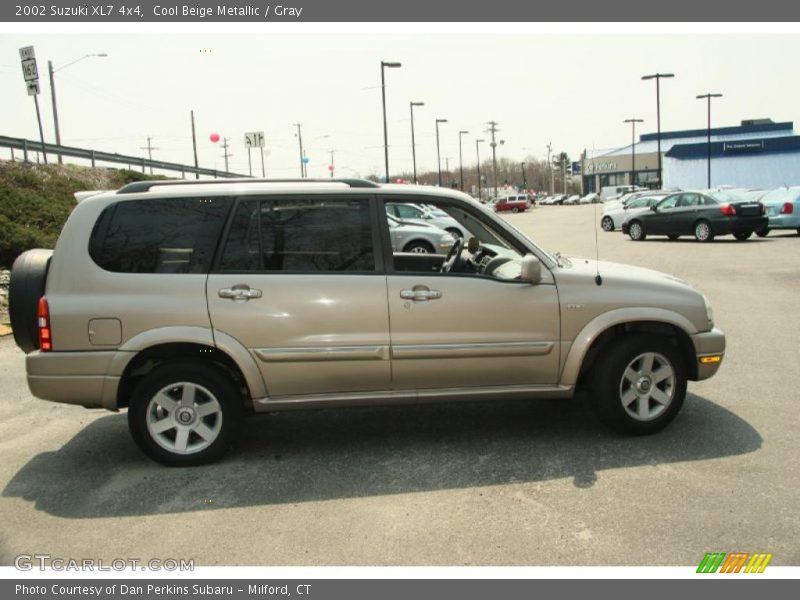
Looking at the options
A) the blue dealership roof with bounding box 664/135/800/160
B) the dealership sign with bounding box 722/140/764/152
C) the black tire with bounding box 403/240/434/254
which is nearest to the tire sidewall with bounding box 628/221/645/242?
the black tire with bounding box 403/240/434/254

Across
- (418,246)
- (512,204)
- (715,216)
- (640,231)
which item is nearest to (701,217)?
(715,216)

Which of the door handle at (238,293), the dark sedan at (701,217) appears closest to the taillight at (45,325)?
the door handle at (238,293)

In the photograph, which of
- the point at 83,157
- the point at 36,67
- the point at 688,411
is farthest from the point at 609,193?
the point at 688,411

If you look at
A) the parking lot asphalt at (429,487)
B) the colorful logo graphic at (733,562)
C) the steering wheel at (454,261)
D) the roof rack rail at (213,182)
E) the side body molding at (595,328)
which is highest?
the roof rack rail at (213,182)

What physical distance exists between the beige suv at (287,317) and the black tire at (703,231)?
17714mm

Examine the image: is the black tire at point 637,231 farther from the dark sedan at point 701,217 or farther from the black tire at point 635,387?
the black tire at point 635,387

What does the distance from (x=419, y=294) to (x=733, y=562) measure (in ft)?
7.78

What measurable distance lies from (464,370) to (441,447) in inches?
24.6

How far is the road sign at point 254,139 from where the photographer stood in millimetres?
27300

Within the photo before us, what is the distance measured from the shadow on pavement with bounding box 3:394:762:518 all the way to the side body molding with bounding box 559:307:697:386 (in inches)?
21.0

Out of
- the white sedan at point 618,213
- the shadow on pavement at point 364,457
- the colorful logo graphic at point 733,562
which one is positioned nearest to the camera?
the colorful logo graphic at point 733,562

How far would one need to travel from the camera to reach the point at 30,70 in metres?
21.1

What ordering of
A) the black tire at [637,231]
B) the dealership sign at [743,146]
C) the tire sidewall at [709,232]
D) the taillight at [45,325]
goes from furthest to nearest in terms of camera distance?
1. the dealership sign at [743,146]
2. the black tire at [637,231]
3. the tire sidewall at [709,232]
4. the taillight at [45,325]

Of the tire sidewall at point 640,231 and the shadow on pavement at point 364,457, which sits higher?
the tire sidewall at point 640,231
